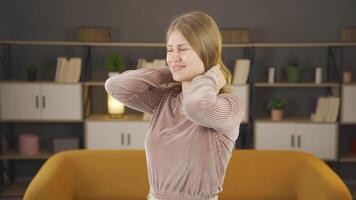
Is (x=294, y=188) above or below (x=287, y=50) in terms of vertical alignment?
below

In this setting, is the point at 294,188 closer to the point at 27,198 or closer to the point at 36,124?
the point at 27,198

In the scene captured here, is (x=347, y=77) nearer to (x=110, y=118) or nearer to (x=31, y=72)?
(x=110, y=118)

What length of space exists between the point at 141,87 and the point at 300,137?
125 inches

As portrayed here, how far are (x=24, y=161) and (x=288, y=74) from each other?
275cm

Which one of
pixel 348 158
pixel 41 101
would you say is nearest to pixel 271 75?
pixel 348 158

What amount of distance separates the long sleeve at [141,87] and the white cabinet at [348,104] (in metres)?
3.16

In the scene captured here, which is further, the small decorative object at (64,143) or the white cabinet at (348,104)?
the small decorative object at (64,143)

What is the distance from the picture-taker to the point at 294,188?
3.24 metres

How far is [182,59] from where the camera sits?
1432mm

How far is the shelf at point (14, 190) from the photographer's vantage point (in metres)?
4.55

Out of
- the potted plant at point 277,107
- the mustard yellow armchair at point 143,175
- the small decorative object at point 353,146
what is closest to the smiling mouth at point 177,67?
the mustard yellow armchair at point 143,175

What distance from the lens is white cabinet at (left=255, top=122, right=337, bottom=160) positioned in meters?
4.54

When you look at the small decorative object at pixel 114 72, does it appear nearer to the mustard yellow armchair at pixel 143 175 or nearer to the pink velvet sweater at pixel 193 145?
the mustard yellow armchair at pixel 143 175

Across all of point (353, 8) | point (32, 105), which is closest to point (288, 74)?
point (353, 8)
